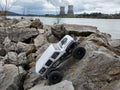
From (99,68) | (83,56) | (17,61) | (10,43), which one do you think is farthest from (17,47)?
(99,68)

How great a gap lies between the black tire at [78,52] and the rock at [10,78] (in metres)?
1.58

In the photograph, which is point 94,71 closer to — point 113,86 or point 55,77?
point 113,86

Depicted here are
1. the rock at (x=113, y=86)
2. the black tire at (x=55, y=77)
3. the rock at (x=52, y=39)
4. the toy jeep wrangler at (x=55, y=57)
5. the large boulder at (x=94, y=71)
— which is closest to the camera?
the rock at (x=113, y=86)

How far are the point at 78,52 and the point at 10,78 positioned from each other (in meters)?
1.92

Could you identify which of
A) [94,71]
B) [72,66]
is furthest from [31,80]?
[94,71]

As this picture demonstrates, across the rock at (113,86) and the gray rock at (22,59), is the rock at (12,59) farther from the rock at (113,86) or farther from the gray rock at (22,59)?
the rock at (113,86)

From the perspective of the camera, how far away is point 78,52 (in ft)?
30.5

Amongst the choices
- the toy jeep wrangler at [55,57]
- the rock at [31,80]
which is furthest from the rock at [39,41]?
the toy jeep wrangler at [55,57]

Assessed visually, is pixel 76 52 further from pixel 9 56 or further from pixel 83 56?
pixel 9 56

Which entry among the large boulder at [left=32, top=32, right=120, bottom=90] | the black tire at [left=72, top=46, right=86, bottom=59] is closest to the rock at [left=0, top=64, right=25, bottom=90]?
the large boulder at [left=32, top=32, right=120, bottom=90]

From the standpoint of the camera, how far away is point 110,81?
834 centimetres

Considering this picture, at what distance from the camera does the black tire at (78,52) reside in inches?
365

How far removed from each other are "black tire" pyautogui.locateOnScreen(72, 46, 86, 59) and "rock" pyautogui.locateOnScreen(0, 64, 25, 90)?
62.2 inches

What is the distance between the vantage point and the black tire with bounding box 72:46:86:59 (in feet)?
30.5
